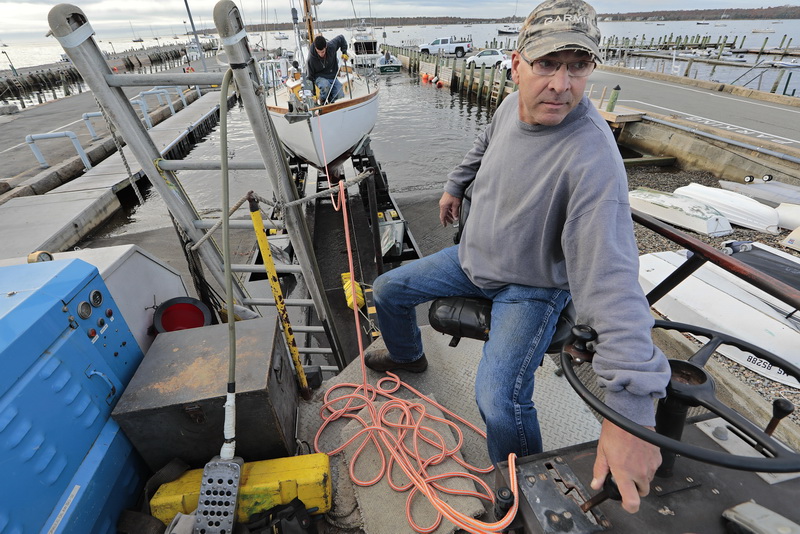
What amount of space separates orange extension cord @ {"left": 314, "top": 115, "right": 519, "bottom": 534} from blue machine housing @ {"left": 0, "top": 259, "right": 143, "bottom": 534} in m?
0.97

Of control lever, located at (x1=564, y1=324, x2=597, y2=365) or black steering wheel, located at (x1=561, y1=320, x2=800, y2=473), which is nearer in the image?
black steering wheel, located at (x1=561, y1=320, x2=800, y2=473)

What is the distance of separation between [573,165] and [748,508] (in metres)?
1.28

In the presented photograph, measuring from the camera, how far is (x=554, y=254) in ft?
5.56

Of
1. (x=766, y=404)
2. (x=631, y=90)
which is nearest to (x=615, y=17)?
(x=631, y=90)

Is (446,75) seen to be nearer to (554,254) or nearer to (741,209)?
(741,209)

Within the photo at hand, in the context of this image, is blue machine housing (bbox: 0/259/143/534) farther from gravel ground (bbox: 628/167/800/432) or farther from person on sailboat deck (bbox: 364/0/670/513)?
gravel ground (bbox: 628/167/800/432)

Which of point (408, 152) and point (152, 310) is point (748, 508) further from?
point (408, 152)

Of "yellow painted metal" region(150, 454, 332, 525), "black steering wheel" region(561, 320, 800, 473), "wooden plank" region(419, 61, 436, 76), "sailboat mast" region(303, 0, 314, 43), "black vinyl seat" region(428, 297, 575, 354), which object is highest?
"sailboat mast" region(303, 0, 314, 43)

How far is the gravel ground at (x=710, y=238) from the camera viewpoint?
308 cm

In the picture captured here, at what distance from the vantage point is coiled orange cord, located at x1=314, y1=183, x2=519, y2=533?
173cm

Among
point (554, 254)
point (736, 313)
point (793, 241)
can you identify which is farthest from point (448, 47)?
point (554, 254)

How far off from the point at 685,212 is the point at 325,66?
26.5 ft

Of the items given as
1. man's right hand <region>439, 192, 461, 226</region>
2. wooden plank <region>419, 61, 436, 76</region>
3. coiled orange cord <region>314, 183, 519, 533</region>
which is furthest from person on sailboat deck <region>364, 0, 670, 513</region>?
wooden plank <region>419, 61, 436, 76</region>

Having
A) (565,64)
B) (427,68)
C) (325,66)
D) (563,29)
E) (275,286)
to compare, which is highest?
(563,29)
